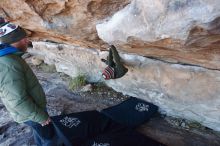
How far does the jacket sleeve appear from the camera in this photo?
114 inches

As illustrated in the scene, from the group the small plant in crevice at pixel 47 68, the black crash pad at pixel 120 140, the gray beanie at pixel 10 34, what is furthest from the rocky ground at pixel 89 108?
the gray beanie at pixel 10 34

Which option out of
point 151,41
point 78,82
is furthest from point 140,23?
point 78,82

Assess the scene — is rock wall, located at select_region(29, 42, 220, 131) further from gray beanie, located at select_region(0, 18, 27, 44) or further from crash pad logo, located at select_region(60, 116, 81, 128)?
A: gray beanie, located at select_region(0, 18, 27, 44)

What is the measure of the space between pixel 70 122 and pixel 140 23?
5.27 feet

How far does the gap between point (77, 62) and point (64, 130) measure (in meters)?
1.55

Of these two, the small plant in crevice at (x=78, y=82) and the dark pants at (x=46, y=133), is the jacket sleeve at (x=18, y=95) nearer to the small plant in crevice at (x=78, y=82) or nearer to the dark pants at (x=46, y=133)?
the dark pants at (x=46, y=133)

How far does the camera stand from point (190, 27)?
2.29 metres

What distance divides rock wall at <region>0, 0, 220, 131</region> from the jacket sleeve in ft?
2.80

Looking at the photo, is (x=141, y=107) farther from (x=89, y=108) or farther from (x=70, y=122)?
(x=70, y=122)

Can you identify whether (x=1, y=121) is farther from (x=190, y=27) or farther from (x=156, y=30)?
(x=190, y=27)

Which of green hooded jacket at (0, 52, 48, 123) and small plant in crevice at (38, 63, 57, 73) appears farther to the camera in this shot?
→ small plant in crevice at (38, 63, 57, 73)

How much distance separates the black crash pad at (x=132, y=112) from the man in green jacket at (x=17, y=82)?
99 centimetres

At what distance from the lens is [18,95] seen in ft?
9.60

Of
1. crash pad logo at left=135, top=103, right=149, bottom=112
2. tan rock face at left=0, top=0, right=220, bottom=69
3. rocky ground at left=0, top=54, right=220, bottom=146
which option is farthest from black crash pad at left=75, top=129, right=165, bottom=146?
tan rock face at left=0, top=0, right=220, bottom=69
